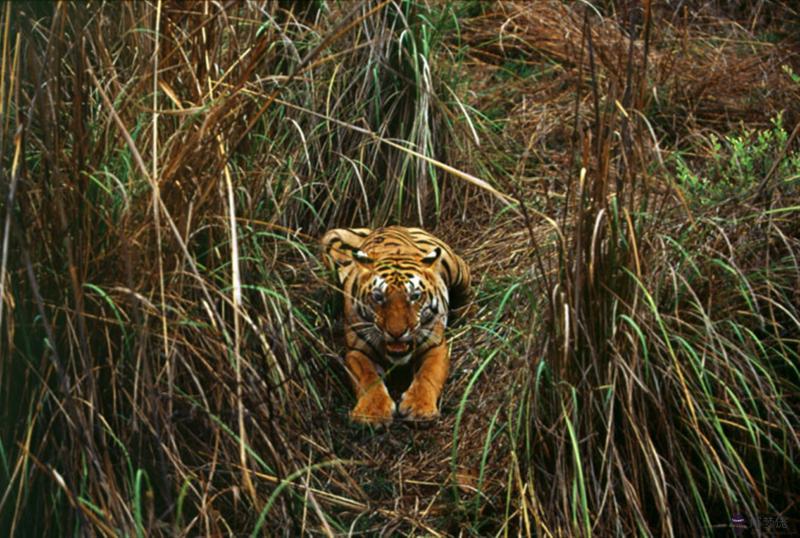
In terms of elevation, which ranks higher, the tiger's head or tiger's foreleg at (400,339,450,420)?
the tiger's head

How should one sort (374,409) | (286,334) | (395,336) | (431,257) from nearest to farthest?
1. (286,334)
2. (374,409)
3. (395,336)
4. (431,257)

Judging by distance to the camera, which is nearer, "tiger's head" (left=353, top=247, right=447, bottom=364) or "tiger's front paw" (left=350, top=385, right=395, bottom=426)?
"tiger's front paw" (left=350, top=385, right=395, bottom=426)

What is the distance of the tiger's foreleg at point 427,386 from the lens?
3.47 meters

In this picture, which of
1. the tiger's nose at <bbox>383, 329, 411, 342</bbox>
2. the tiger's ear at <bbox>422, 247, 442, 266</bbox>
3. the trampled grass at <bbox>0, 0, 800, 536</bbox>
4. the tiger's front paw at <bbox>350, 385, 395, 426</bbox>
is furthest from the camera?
the tiger's ear at <bbox>422, 247, 442, 266</bbox>


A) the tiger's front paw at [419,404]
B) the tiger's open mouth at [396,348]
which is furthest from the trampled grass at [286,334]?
the tiger's open mouth at [396,348]

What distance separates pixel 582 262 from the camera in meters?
2.94

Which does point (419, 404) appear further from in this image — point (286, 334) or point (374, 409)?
point (286, 334)

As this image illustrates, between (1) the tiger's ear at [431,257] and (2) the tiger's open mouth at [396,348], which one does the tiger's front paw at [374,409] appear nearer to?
(2) the tiger's open mouth at [396,348]

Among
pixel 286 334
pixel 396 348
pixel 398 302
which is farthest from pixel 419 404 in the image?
pixel 286 334

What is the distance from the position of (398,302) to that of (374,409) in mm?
332

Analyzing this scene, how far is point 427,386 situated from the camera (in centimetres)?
352

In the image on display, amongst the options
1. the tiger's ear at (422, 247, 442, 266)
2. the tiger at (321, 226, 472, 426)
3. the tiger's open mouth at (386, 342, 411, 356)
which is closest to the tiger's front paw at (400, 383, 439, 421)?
the tiger at (321, 226, 472, 426)

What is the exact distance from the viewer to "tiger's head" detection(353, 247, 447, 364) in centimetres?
355

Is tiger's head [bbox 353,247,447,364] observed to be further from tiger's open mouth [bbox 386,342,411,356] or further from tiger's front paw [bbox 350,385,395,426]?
tiger's front paw [bbox 350,385,395,426]
